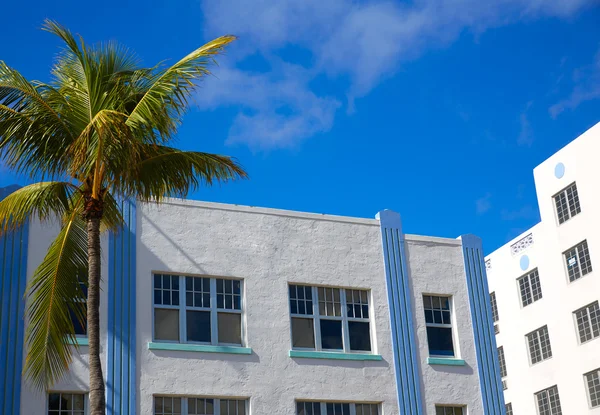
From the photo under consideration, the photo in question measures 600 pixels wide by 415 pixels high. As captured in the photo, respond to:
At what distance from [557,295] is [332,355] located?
2152 centimetres

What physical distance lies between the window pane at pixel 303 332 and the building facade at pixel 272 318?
1.3 inches

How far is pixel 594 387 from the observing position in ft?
133

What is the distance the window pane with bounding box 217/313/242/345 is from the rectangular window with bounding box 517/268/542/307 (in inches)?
965

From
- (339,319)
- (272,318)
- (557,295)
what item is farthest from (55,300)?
(557,295)

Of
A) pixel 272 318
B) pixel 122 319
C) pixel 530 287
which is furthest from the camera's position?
pixel 530 287

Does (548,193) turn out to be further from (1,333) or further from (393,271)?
(1,333)

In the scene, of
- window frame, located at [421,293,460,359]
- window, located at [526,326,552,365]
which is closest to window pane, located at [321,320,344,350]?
window frame, located at [421,293,460,359]

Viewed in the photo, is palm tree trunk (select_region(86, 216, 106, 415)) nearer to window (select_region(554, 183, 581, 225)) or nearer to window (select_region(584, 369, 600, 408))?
window (select_region(584, 369, 600, 408))

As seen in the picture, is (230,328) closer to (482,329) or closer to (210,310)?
(210,310)

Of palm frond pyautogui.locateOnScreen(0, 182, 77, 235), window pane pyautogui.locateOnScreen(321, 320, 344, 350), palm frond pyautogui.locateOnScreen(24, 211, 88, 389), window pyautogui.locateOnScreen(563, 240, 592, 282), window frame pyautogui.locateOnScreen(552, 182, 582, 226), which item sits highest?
window frame pyautogui.locateOnScreen(552, 182, 582, 226)

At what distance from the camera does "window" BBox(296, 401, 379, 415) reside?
24.1m

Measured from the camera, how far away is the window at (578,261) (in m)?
41.2

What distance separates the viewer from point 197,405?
906 inches

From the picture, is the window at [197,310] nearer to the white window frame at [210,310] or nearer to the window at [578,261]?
the white window frame at [210,310]
